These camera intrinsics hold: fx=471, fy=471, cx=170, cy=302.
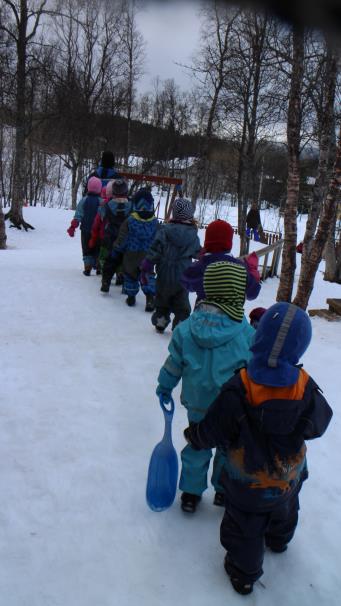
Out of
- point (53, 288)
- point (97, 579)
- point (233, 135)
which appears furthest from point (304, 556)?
point (233, 135)

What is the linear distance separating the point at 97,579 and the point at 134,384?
6.82 ft

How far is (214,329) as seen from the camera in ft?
7.82

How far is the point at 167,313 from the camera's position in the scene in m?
5.23

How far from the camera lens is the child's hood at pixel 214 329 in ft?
7.74

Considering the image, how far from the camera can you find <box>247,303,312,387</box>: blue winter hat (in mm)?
1790

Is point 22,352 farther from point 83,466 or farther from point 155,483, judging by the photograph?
point 155,483

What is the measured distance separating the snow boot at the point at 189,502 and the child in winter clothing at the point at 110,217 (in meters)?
4.24

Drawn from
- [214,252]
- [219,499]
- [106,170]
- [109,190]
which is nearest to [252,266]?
[214,252]

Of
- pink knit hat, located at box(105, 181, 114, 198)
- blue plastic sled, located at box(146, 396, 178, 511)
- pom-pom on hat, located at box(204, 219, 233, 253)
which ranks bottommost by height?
blue plastic sled, located at box(146, 396, 178, 511)

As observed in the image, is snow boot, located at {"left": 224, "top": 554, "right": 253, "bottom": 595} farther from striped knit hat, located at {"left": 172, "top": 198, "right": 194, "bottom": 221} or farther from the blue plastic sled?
striped knit hat, located at {"left": 172, "top": 198, "right": 194, "bottom": 221}

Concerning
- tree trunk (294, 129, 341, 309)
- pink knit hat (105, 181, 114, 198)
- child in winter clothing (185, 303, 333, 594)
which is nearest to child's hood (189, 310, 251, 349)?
child in winter clothing (185, 303, 333, 594)

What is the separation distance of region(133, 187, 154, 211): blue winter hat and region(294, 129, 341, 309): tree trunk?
2.08 metres

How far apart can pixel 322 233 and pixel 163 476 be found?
4148 mm

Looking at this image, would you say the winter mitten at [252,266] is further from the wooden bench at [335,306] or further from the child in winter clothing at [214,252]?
the wooden bench at [335,306]
